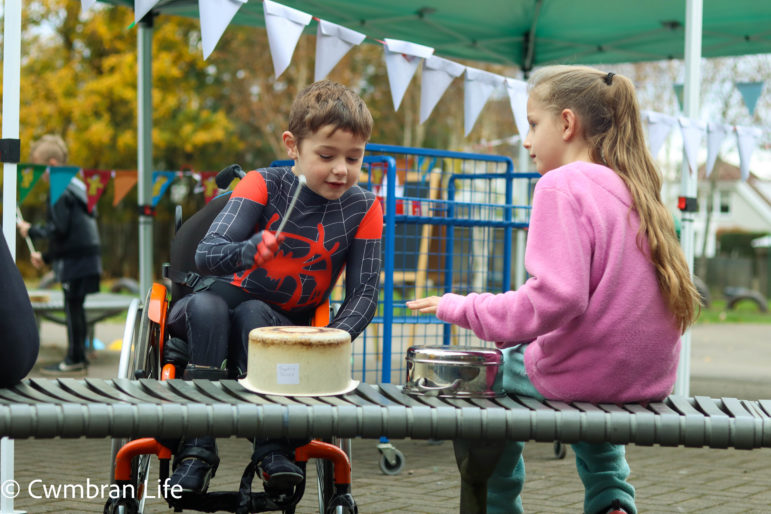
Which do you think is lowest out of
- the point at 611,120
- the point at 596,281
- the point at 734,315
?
the point at 734,315

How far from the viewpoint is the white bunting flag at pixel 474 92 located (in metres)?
4.80

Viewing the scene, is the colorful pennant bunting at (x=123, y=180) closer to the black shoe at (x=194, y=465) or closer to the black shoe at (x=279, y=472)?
the black shoe at (x=194, y=465)

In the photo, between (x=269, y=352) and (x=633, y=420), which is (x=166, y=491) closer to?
(x=269, y=352)

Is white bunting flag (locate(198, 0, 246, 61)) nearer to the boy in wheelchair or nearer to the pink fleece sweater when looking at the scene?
the boy in wheelchair

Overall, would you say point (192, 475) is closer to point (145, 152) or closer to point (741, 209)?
point (145, 152)

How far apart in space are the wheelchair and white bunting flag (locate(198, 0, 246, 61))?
742 mm

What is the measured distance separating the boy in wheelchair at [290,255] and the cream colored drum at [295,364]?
0.39 metres

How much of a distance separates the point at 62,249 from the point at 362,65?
19.8 meters

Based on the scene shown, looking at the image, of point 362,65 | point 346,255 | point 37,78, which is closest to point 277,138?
point 362,65

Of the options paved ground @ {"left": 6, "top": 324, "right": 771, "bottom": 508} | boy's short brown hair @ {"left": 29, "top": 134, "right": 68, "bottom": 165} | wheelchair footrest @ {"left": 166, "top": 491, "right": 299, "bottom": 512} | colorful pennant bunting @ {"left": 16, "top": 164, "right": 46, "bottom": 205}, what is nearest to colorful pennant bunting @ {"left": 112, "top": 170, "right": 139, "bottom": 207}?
boy's short brown hair @ {"left": 29, "top": 134, "right": 68, "bottom": 165}

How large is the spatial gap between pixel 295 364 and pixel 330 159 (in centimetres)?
83

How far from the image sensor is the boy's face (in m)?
2.69

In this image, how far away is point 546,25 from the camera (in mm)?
7906

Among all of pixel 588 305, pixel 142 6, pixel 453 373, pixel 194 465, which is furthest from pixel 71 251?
pixel 588 305
